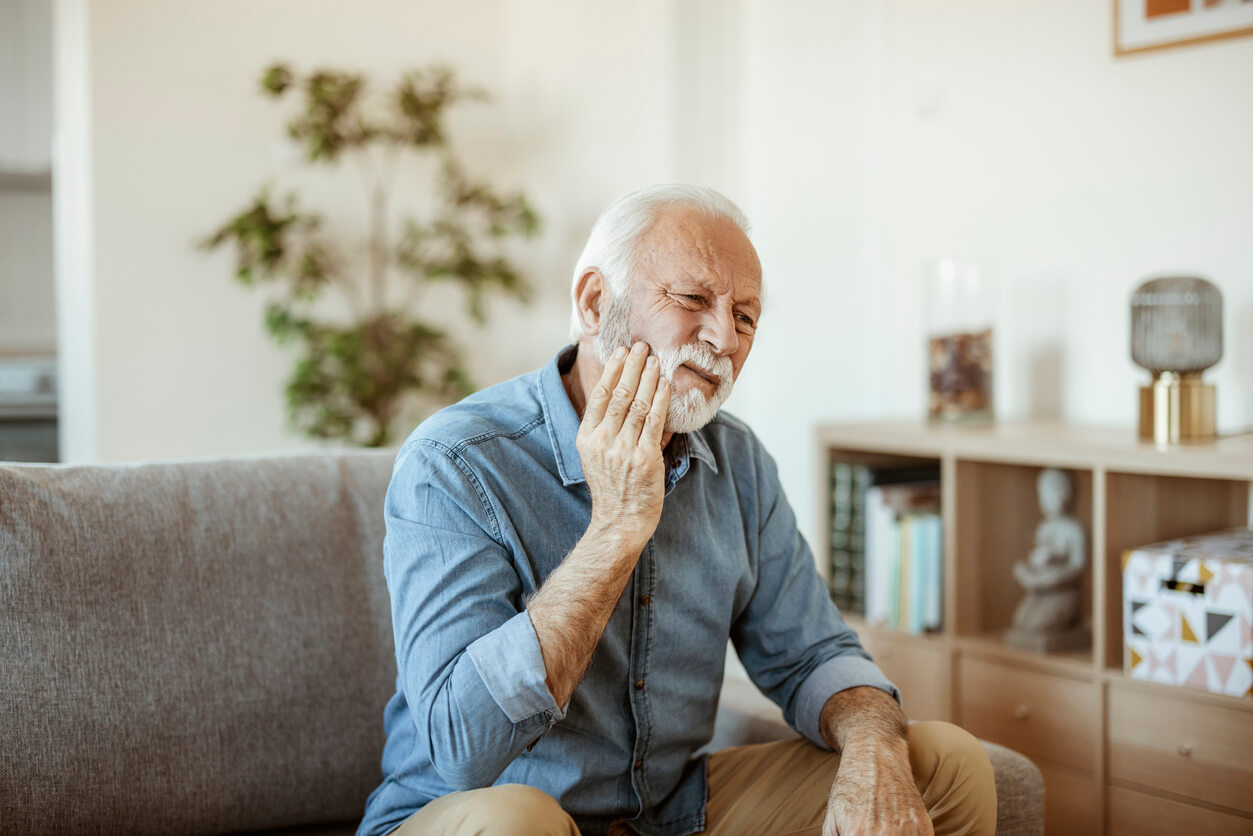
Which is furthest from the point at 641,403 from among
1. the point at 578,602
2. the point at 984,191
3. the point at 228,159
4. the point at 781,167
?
the point at 228,159

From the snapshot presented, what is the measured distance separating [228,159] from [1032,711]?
2.72 metres

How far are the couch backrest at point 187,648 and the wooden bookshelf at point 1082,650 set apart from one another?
1.10 meters

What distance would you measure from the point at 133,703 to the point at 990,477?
1557 mm

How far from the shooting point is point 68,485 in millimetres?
1436

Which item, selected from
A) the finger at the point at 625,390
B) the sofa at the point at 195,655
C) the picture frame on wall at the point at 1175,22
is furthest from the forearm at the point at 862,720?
the picture frame on wall at the point at 1175,22

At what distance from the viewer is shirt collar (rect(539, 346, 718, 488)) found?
4.41 feet

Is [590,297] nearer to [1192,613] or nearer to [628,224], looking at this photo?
[628,224]

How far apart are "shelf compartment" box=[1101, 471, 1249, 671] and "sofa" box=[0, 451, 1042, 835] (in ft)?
1.81

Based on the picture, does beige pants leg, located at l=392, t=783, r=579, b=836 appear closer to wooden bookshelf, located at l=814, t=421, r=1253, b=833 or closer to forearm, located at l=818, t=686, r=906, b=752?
forearm, located at l=818, t=686, r=906, b=752

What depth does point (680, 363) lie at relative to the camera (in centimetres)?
133

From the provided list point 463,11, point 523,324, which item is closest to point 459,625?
point 523,324

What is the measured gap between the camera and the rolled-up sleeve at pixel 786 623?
1.47m

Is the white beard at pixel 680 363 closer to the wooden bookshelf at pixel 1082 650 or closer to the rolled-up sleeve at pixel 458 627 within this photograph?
the rolled-up sleeve at pixel 458 627

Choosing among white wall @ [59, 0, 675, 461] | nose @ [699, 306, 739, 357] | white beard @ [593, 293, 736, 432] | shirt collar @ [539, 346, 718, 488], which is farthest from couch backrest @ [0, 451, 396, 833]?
white wall @ [59, 0, 675, 461]
